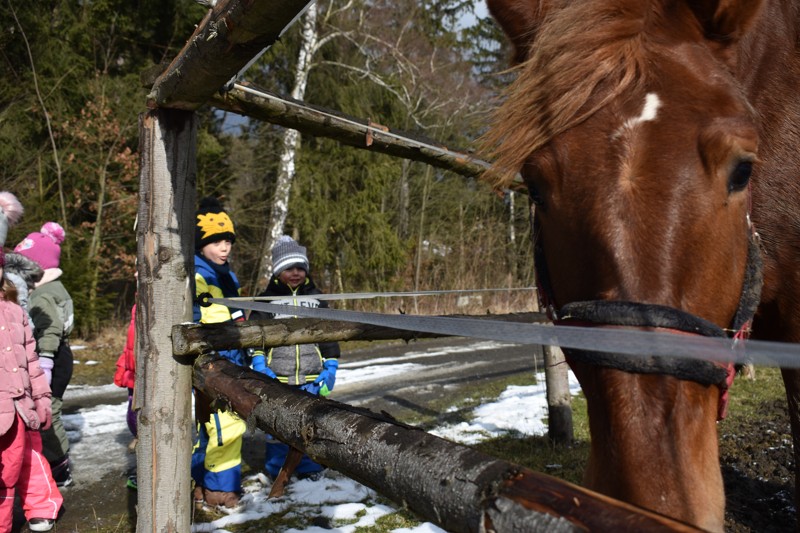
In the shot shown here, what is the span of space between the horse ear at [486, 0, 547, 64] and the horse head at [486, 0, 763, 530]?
24cm

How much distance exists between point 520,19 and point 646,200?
0.86 m

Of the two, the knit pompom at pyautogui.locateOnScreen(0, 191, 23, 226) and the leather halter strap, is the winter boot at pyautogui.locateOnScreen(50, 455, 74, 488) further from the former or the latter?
the leather halter strap

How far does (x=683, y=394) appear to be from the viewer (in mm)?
1048

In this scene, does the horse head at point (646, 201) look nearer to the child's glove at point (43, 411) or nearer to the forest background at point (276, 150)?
the child's glove at point (43, 411)

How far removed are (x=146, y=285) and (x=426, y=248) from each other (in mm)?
14401

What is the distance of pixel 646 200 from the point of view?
1.14 m

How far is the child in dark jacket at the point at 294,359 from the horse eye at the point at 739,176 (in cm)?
322

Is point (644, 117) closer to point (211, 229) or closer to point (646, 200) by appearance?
point (646, 200)

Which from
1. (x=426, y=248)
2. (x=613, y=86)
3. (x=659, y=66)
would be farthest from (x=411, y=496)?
(x=426, y=248)

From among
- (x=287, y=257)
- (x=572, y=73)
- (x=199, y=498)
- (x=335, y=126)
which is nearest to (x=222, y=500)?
(x=199, y=498)

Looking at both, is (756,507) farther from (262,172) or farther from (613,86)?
(262,172)

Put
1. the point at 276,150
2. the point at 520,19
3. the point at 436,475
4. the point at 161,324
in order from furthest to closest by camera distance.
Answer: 1. the point at 276,150
2. the point at 161,324
3. the point at 520,19
4. the point at 436,475

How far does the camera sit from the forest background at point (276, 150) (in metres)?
10.6

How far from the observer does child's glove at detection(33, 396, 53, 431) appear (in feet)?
10.7
